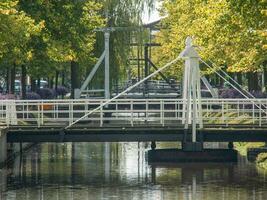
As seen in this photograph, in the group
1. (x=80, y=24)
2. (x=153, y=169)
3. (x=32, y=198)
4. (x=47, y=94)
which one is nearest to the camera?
(x=32, y=198)

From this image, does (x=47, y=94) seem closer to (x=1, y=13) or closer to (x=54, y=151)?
(x=54, y=151)

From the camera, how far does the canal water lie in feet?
118

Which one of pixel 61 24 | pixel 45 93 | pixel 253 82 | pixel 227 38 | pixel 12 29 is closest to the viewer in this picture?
pixel 12 29

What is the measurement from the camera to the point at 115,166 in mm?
46188

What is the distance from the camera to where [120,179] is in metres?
41.3

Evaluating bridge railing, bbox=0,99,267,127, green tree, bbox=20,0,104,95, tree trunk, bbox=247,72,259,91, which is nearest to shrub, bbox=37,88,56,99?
bridge railing, bbox=0,99,267,127

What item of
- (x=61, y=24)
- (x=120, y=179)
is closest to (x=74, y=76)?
(x=61, y=24)

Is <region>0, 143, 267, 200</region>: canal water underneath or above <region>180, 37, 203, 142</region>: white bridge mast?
underneath

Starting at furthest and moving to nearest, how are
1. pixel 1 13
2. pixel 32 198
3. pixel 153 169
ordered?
pixel 153 169
pixel 1 13
pixel 32 198

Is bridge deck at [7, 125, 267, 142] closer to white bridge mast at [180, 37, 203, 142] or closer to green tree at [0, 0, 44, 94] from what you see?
white bridge mast at [180, 37, 203, 142]

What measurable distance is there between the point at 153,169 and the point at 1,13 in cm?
974

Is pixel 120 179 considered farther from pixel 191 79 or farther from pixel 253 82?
pixel 253 82

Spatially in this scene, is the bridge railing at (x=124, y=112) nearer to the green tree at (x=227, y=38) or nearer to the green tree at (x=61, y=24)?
the green tree at (x=227, y=38)

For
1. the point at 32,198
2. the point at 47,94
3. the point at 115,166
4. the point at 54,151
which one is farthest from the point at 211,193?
the point at 47,94
